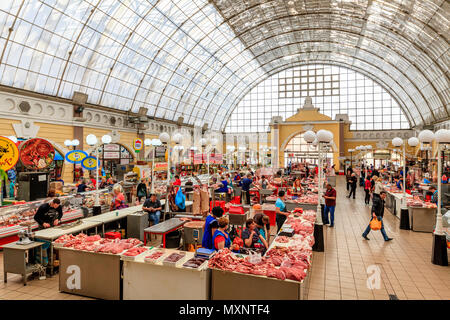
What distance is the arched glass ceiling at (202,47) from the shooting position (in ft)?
58.5

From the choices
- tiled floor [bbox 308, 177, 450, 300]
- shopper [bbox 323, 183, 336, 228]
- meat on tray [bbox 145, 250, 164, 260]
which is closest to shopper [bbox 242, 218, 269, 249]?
tiled floor [bbox 308, 177, 450, 300]

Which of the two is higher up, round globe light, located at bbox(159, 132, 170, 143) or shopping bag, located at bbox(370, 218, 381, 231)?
round globe light, located at bbox(159, 132, 170, 143)

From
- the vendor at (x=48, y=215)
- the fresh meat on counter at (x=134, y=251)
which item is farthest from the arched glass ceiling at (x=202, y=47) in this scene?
the fresh meat on counter at (x=134, y=251)

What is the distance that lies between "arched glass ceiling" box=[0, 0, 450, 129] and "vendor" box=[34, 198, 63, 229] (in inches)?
531

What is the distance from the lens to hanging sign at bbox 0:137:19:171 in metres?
7.54

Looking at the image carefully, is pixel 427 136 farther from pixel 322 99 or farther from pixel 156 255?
pixel 322 99

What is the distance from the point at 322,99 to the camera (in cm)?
4156

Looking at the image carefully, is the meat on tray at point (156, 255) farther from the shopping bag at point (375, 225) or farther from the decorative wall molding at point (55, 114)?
the decorative wall molding at point (55, 114)

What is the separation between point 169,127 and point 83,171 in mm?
13750

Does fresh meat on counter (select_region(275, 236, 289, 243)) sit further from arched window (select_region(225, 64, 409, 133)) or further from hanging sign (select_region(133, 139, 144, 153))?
arched window (select_region(225, 64, 409, 133))

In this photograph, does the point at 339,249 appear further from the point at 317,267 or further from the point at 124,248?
the point at 124,248

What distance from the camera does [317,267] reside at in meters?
6.98

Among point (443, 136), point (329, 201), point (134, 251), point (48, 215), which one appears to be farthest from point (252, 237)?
point (329, 201)
